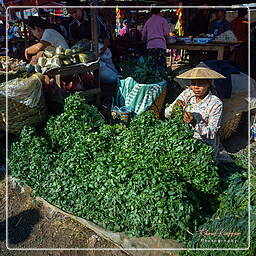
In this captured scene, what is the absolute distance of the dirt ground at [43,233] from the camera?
2820 millimetres

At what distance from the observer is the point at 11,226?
3.17 meters

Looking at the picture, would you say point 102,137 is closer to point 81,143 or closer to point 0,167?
point 81,143

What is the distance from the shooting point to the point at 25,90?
3623 millimetres

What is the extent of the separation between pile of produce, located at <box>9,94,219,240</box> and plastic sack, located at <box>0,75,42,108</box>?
0.39 metres

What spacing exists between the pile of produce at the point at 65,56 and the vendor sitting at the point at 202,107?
1.88 meters

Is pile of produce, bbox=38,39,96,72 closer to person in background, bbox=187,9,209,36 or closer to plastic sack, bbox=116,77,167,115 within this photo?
plastic sack, bbox=116,77,167,115

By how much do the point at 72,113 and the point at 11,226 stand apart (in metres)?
1.51

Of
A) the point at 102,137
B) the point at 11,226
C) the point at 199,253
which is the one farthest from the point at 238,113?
the point at 11,226

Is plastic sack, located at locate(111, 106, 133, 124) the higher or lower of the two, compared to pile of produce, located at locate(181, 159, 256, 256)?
higher

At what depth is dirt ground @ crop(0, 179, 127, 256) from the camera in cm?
282

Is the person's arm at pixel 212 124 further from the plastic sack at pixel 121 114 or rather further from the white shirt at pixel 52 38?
the white shirt at pixel 52 38

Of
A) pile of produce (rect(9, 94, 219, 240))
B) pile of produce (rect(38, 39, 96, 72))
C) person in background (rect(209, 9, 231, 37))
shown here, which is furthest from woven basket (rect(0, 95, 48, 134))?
person in background (rect(209, 9, 231, 37))

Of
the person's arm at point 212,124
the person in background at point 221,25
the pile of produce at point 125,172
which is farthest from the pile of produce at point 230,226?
the person in background at point 221,25

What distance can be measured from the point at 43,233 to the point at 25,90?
1769 millimetres
